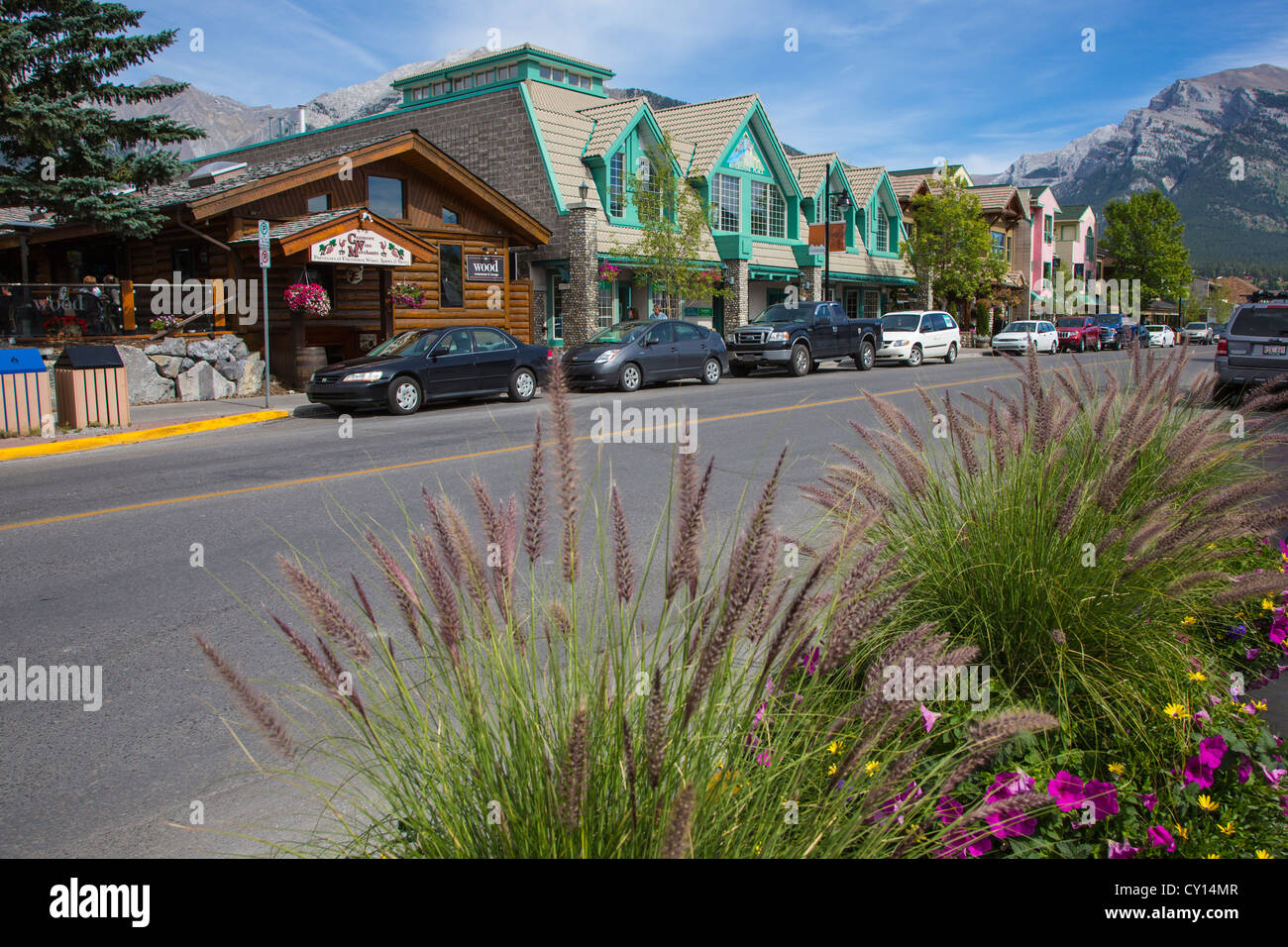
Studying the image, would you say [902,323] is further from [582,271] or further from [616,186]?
[582,271]

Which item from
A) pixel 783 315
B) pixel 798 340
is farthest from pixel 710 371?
pixel 783 315

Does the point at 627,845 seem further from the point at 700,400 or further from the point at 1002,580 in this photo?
the point at 700,400

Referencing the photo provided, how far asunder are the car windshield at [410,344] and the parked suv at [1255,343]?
45.7 ft

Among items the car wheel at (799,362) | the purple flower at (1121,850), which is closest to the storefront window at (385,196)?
the car wheel at (799,362)

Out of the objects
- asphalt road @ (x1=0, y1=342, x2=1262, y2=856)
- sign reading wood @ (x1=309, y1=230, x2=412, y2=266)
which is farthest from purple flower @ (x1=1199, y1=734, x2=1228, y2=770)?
sign reading wood @ (x1=309, y1=230, x2=412, y2=266)

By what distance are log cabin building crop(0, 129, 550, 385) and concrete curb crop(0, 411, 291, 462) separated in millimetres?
4605

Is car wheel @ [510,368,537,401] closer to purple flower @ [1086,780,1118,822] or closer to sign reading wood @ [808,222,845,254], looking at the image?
purple flower @ [1086,780,1118,822]

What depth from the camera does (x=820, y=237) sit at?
1553 inches

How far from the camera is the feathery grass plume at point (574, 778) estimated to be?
1.50m

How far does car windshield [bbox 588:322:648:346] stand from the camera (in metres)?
21.5

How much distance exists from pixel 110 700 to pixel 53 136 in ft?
62.2

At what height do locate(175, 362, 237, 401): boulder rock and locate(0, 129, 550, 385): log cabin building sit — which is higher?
locate(0, 129, 550, 385): log cabin building

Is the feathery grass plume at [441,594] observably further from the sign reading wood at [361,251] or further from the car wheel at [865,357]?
the car wheel at [865,357]
